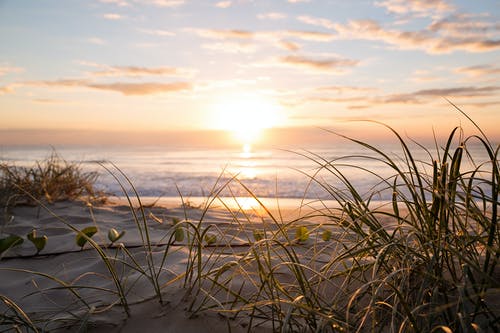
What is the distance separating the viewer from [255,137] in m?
49.5

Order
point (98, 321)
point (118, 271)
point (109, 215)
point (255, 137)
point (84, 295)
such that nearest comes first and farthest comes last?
point (98, 321), point (84, 295), point (118, 271), point (109, 215), point (255, 137)

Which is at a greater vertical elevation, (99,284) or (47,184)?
(47,184)

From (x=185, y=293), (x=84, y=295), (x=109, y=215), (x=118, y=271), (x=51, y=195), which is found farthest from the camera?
(x=51, y=195)

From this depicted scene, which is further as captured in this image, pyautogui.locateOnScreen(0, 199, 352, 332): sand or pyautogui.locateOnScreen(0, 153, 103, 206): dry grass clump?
pyautogui.locateOnScreen(0, 153, 103, 206): dry grass clump

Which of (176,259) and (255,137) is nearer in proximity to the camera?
(176,259)

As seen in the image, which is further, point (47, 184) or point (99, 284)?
point (47, 184)

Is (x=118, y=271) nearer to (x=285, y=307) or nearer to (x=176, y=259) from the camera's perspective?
(x=176, y=259)

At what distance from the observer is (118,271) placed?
203cm

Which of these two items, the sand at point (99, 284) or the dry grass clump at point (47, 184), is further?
the dry grass clump at point (47, 184)

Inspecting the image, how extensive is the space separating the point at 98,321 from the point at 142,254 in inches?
31.8

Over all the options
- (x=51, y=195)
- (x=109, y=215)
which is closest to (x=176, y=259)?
(x=109, y=215)

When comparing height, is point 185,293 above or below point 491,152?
below

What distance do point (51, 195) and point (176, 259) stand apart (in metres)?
2.60

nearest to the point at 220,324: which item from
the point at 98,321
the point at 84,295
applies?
the point at 98,321
